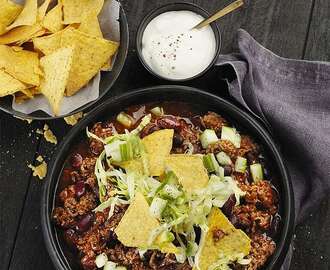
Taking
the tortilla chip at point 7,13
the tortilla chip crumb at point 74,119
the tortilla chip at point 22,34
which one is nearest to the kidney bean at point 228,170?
the tortilla chip crumb at point 74,119

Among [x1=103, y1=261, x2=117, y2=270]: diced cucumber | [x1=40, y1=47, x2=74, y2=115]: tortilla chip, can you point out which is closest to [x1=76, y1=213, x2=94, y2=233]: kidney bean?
[x1=103, y1=261, x2=117, y2=270]: diced cucumber

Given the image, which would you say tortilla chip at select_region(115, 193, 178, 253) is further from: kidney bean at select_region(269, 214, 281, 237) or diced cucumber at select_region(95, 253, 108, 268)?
kidney bean at select_region(269, 214, 281, 237)

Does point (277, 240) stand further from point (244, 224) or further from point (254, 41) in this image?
point (254, 41)

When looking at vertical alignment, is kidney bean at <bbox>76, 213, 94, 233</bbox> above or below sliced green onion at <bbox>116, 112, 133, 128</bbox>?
below

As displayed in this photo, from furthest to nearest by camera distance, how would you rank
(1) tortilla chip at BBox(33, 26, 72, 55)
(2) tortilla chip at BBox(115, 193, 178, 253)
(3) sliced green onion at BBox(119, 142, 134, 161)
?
(1) tortilla chip at BBox(33, 26, 72, 55) < (3) sliced green onion at BBox(119, 142, 134, 161) < (2) tortilla chip at BBox(115, 193, 178, 253)

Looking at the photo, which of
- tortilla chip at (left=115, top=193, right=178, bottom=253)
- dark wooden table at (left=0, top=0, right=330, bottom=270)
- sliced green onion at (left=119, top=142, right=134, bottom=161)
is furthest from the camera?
dark wooden table at (left=0, top=0, right=330, bottom=270)

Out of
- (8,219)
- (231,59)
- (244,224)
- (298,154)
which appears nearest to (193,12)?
(231,59)

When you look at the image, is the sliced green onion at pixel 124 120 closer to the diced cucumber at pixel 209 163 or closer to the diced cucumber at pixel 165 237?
the diced cucumber at pixel 209 163

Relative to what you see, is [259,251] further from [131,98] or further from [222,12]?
[222,12]
